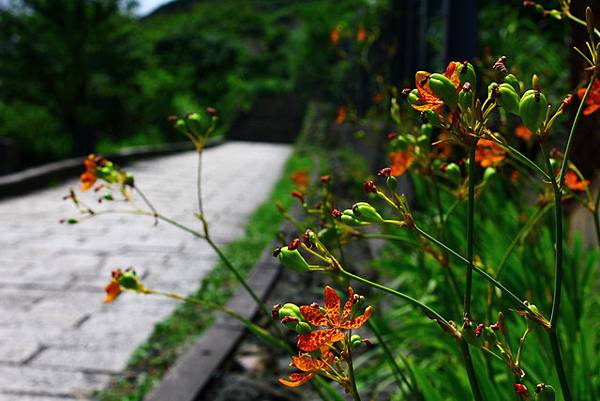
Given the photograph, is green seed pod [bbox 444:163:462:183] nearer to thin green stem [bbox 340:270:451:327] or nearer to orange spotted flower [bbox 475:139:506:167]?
orange spotted flower [bbox 475:139:506:167]

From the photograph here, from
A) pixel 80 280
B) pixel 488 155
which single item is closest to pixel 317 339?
pixel 488 155

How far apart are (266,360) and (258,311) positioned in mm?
625

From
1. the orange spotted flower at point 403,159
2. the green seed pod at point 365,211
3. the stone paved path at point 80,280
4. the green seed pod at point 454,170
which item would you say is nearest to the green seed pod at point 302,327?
the green seed pod at point 365,211

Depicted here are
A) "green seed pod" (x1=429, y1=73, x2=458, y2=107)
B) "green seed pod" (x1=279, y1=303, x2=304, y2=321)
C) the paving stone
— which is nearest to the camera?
"green seed pod" (x1=429, y1=73, x2=458, y2=107)

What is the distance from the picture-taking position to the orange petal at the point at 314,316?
74 centimetres

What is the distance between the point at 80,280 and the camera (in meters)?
4.05

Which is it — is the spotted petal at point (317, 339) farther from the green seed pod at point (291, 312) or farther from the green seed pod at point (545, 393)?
the green seed pod at point (545, 393)

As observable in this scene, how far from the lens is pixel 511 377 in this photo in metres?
1.36

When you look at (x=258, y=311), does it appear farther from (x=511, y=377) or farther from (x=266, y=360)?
(x=511, y=377)

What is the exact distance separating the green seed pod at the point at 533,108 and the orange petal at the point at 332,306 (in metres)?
0.26

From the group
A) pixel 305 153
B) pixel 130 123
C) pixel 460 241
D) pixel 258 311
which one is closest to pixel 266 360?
pixel 258 311

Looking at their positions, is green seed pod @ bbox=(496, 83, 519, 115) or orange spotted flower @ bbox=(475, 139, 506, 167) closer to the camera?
green seed pod @ bbox=(496, 83, 519, 115)

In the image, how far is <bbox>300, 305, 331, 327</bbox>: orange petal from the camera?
74cm

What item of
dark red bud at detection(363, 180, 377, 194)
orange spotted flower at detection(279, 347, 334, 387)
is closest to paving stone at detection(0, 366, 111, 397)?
orange spotted flower at detection(279, 347, 334, 387)
